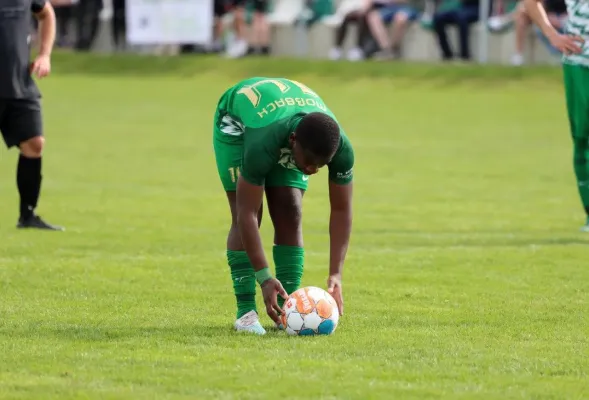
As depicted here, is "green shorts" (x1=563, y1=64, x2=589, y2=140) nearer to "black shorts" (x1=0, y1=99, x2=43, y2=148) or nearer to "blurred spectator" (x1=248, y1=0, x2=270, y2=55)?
"black shorts" (x1=0, y1=99, x2=43, y2=148)

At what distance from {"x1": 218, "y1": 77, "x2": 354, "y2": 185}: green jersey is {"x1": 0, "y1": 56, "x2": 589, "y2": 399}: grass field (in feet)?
3.41

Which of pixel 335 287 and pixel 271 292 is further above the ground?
pixel 271 292

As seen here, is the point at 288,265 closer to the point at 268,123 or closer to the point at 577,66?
the point at 268,123

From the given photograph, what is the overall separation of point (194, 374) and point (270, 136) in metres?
1.47

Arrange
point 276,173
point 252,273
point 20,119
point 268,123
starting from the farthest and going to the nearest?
point 20,119 → point 252,273 → point 276,173 → point 268,123

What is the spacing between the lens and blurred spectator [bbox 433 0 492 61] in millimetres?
29750

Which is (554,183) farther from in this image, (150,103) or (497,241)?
(150,103)

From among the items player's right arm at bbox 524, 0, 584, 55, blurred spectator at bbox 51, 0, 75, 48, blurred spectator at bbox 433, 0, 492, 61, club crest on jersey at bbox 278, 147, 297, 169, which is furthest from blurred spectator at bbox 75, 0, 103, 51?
club crest on jersey at bbox 278, 147, 297, 169

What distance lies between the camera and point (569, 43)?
12.4 meters

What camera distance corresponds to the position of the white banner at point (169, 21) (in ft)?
105

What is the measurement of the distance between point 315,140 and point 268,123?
0.53 m

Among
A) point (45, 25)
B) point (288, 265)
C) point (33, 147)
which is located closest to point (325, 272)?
point (288, 265)

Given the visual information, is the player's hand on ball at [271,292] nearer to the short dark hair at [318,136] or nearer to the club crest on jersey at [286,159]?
the club crest on jersey at [286,159]

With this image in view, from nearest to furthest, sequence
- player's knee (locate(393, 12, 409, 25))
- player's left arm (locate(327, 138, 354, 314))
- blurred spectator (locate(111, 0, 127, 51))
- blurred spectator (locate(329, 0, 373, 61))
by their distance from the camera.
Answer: player's left arm (locate(327, 138, 354, 314)), player's knee (locate(393, 12, 409, 25)), blurred spectator (locate(329, 0, 373, 61)), blurred spectator (locate(111, 0, 127, 51))
